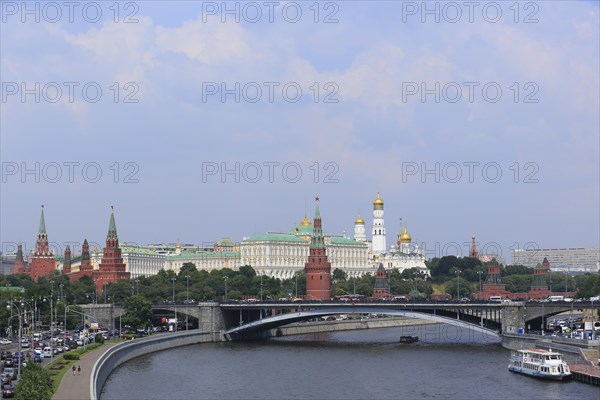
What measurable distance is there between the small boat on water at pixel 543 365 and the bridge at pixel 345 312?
1088 inches

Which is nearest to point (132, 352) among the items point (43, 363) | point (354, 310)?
point (43, 363)

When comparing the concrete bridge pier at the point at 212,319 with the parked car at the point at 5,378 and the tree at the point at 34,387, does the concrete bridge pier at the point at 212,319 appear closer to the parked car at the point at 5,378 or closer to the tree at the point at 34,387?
the parked car at the point at 5,378

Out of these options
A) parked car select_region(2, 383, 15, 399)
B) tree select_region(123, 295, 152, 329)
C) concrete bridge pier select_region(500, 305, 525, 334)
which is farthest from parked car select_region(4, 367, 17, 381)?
concrete bridge pier select_region(500, 305, 525, 334)

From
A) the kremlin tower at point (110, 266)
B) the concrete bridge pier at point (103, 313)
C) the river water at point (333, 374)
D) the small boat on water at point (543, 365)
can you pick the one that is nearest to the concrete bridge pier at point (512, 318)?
the river water at point (333, 374)

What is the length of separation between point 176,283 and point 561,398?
115 m

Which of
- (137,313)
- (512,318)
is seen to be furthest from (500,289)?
(137,313)

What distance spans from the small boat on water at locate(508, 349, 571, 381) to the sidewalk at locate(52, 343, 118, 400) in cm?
3054

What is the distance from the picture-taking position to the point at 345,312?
4670 inches

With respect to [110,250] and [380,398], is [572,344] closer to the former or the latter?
[380,398]

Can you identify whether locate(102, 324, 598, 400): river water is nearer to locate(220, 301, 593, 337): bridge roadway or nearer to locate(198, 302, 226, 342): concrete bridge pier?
locate(220, 301, 593, 337): bridge roadway

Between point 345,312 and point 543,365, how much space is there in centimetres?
4227

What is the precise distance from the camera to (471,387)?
75375 mm

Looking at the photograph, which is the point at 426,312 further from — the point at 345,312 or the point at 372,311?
the point at 345,312

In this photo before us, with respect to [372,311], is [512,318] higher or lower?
lower
